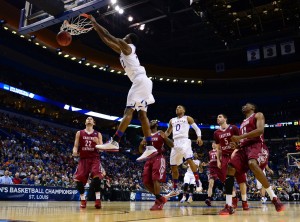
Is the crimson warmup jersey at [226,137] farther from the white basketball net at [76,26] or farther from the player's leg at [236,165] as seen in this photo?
the white basketball net at [76,26]

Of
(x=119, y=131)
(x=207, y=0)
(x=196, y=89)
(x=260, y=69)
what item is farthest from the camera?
(x=196, y=89)

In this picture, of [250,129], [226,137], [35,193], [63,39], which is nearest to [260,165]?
[250,129]

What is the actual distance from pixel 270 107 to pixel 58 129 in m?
22.6

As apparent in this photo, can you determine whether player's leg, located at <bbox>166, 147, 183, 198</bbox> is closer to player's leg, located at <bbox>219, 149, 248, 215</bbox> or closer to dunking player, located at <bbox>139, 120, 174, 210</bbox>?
dunking player, located at <bbox>139, 120, 174, 210</bbox>

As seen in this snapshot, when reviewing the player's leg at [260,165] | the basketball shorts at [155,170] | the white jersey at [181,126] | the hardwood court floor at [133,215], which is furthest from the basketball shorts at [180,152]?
the player's leg at [260,165]

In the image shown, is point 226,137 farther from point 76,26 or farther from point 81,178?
point 76,26

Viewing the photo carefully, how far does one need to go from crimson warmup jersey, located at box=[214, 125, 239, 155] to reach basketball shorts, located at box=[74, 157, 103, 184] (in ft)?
9.10

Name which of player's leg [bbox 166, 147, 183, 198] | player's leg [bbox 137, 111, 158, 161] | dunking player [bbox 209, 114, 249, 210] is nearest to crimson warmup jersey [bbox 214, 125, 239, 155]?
dunking player [bbox 209, 114, 249, 210]

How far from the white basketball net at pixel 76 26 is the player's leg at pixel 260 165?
510 cm

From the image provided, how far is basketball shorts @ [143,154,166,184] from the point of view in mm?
6762

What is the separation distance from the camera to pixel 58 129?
88.1ft

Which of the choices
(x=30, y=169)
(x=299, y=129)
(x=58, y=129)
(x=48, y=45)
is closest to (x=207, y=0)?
(x=30, y=169)

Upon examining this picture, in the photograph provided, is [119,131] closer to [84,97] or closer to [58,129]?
[58,129]

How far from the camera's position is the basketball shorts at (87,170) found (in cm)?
682
